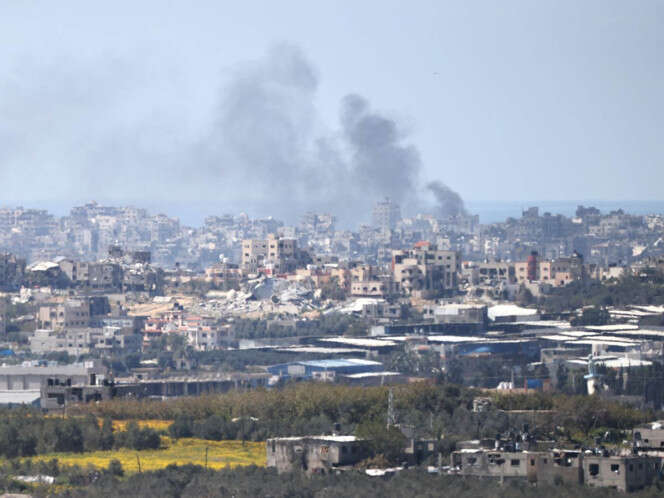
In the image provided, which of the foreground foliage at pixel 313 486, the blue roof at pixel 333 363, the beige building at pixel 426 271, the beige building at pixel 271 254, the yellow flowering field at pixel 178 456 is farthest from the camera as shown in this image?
the beige building at pixel 271 254

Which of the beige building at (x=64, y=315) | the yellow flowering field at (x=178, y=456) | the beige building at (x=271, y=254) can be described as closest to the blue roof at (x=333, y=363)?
the beige building at (x=64, y=315)

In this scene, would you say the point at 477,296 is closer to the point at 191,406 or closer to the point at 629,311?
the point at 629,311

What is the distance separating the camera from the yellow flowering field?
50.5m

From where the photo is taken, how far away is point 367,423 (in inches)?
2156

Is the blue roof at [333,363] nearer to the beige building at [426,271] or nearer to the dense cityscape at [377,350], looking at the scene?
the dense cityscape at [377,350]

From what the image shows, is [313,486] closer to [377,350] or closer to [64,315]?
[377,350]

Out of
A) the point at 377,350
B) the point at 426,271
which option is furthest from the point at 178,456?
the point at 426,271

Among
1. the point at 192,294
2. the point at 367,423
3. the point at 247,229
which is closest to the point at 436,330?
the point at 192,294

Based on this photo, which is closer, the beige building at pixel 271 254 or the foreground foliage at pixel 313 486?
the foreground foliage at pixel 313 486

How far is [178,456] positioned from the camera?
52188mm

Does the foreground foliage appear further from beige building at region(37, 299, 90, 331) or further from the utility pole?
beige building at region(37, 299, 90, 331)

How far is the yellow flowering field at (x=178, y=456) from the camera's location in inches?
1989

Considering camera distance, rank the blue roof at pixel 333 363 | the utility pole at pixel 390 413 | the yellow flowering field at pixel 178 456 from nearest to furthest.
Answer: the yellow flowering field at pixel 178 456, the utility pole at pixel 390 413, the blue roof at pixel 333 363

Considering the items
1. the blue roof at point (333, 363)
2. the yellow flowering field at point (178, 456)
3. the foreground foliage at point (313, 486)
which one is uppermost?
the foreground foliage at point (313, 486)
